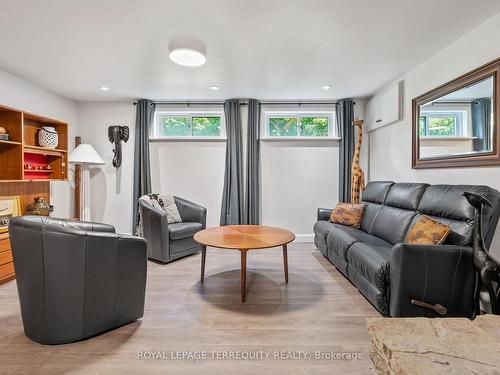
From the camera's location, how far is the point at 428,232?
209 cm

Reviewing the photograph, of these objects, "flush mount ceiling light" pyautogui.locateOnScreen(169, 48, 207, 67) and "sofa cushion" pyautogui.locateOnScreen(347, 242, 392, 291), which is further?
"flush mount ceiling light" pyautogui.locateOnScreen(169, 48, 207, 67)

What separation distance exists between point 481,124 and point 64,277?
11.5ft

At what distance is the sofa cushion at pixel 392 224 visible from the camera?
2.64 metres

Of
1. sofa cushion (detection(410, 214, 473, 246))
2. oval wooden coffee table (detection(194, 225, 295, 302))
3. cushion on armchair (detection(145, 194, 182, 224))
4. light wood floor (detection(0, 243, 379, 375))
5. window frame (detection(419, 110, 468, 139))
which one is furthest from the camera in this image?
cushion on armchair (detection(145, 194, 182, 224))

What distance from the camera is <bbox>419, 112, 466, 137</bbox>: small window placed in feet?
8.29

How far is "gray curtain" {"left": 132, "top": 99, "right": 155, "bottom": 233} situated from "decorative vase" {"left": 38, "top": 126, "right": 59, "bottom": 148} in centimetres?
112

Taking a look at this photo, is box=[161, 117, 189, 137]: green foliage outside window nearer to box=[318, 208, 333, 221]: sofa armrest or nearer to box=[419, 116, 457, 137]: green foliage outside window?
box=[318, 208, 333, 221]: sofa armrest

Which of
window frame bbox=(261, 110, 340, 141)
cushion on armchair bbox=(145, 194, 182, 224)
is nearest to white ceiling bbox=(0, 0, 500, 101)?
window frame bbox=(261, 110, 340, 141)

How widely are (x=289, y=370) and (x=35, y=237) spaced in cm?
178

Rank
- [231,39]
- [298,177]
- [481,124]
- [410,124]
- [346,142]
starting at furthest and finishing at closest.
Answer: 1. [298,177]
2. [346,142]
3. [410,124]
4. [231,39]
5. [481,124]

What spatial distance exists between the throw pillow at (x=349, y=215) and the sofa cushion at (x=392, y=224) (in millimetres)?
302

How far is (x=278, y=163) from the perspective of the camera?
4.51m

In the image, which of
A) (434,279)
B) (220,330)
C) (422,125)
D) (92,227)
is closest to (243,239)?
(220,330)

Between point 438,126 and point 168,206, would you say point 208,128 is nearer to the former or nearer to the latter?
point 168,206
